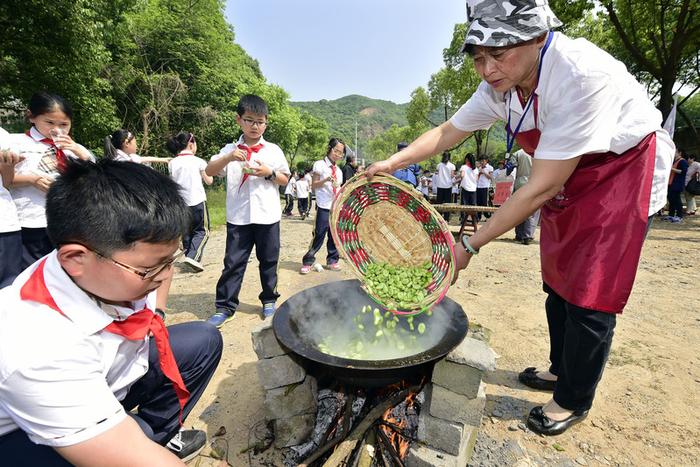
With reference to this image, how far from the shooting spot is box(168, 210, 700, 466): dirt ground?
234 centimetres

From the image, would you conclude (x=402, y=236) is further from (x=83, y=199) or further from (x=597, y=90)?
(x=83, y=199)

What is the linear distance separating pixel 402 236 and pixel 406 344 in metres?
0.80

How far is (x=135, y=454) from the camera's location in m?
1.10

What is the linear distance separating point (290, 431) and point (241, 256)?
2.05 m

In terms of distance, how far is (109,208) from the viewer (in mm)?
1194

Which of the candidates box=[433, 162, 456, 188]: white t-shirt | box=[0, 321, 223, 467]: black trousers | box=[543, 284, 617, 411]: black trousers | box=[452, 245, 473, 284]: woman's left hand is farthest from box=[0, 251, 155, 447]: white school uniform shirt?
box=[433, 162, 456, 188]: white t-shirt

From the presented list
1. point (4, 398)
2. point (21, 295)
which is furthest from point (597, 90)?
point (4, 398)

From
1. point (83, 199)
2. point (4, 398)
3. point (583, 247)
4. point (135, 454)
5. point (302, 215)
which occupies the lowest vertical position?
point (302, 215)

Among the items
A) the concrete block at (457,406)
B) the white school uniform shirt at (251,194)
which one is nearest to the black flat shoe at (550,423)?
the concrete block at (457,406)

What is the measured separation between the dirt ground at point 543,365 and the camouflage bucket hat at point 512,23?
94.9 inches

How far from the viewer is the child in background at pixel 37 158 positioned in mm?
3107

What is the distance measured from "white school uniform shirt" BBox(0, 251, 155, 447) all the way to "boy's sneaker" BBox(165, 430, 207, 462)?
3.59ft

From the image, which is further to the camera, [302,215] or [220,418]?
[302,215]

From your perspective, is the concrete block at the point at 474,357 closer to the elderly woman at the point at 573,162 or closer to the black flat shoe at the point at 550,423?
the elderly woman at the point at 573,162
